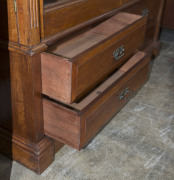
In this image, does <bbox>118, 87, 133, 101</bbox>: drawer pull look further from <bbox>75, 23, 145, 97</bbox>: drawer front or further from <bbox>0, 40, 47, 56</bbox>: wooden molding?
<bbox>0, 40, 47, 56</bbox>: wooden molding

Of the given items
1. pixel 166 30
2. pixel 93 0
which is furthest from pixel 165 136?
pixel 166 30

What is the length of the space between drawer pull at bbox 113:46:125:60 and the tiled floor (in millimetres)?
425

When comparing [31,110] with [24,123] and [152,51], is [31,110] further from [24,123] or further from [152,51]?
[152,51]

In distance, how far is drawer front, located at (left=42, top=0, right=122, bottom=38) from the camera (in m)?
1.02

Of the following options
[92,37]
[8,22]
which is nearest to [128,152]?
[92,37]

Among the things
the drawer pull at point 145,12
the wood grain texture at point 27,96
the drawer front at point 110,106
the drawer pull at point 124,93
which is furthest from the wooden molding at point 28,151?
the drawer pull at point 145,12

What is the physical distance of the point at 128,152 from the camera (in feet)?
4.45

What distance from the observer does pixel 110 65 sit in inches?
48.3

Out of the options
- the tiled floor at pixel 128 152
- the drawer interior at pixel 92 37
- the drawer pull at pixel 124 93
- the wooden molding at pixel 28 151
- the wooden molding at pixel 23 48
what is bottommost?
the tiled floor at pixel 128 152

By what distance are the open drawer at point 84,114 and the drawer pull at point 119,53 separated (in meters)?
0.10

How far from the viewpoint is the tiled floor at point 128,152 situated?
123 centimetres

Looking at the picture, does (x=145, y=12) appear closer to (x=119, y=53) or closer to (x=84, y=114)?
(x=119, y=53)

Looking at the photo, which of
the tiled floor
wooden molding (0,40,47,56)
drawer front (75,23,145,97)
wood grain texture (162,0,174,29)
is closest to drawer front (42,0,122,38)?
wooden molding (0,40,47,56)

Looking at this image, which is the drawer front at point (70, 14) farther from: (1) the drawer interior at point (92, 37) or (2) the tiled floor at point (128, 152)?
(2) the tiled floor at point (128, 152)
